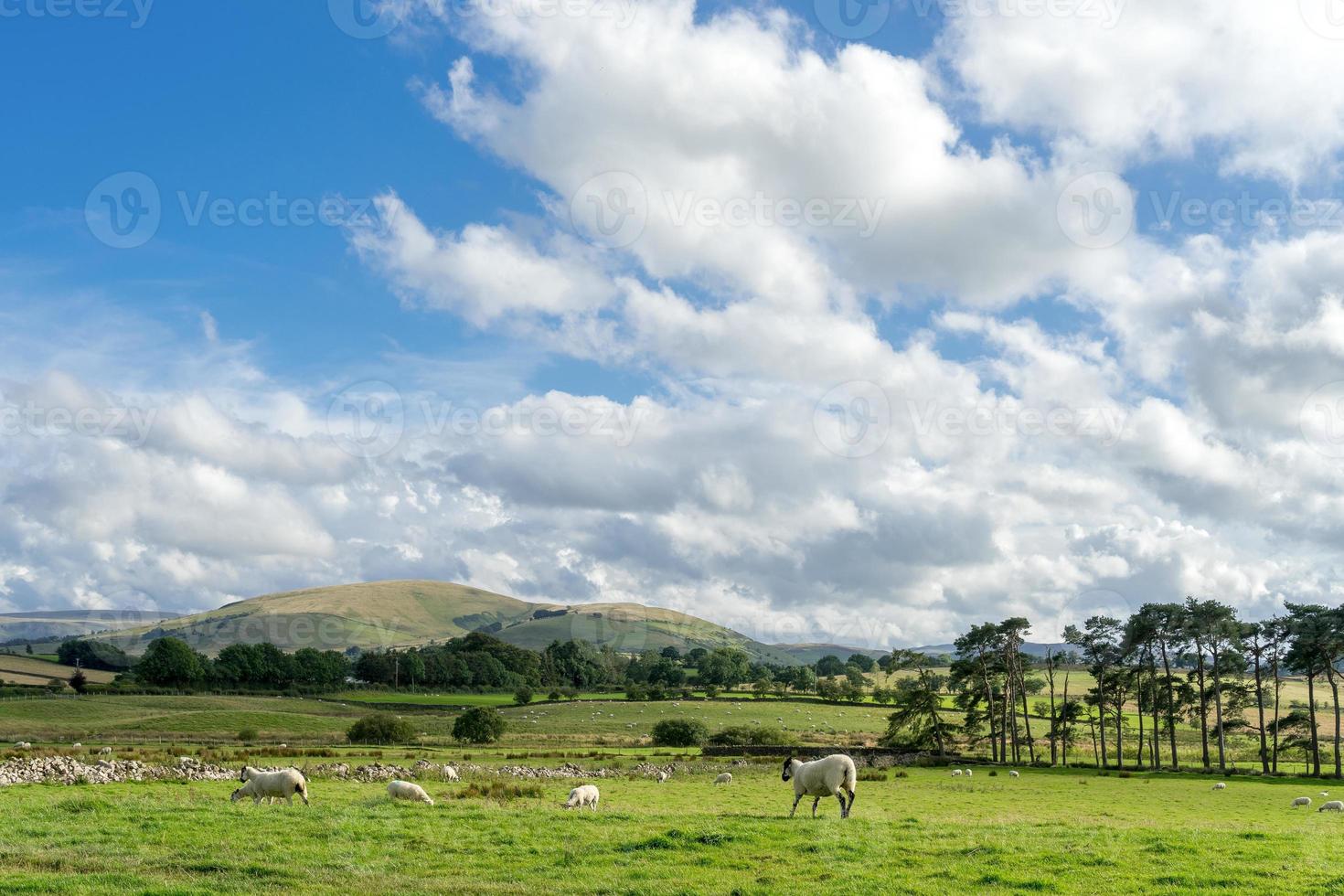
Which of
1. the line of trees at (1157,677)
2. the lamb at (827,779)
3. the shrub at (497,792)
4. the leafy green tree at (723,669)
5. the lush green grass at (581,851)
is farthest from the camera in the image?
the leafy green tree at (723,669)

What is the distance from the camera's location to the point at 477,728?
82312 mm

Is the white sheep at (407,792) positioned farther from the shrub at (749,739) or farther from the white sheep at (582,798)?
the shrub at (749,739)

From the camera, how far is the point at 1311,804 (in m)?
43.1

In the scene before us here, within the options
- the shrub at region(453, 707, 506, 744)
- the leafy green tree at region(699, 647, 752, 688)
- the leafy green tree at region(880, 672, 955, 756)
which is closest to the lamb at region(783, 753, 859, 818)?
the shrub at region(453, 707, 506, 744)

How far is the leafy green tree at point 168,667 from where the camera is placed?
138875mm

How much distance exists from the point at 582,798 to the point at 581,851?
10.6 metres

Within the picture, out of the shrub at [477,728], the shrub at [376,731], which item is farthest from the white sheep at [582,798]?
the shrub at [477,728]

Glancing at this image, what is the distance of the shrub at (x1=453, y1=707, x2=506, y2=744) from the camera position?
269 feet

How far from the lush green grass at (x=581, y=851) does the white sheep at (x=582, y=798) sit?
68 centimetres

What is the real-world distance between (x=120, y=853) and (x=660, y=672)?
168 metres

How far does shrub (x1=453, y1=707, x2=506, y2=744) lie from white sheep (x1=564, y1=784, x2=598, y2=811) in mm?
55659

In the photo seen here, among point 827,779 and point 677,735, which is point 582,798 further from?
point 677,735

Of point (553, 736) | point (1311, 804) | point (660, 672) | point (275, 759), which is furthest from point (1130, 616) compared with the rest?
point (660, 672)

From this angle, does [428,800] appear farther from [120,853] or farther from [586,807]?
[120,853]
